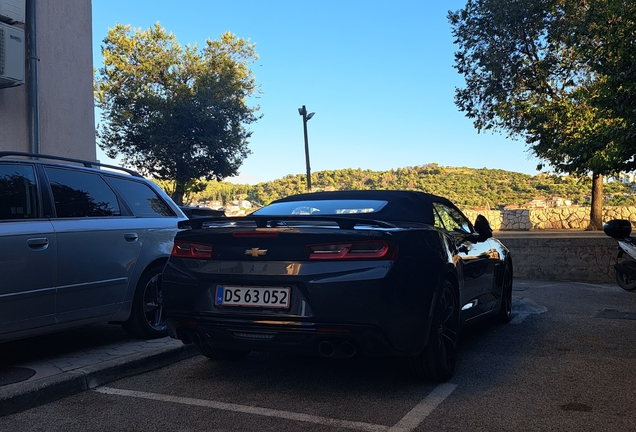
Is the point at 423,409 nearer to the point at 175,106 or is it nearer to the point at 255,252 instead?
the point at 255,252

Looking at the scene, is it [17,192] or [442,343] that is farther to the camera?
[17,192]

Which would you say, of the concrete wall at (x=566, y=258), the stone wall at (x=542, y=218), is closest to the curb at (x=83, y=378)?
the concrete wall at (x=566, y=258)

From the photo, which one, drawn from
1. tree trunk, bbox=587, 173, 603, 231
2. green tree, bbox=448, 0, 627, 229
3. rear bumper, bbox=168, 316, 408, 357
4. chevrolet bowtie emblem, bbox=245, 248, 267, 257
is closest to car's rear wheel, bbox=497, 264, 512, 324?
rear bumper, bbox=168, 316, 408, 357

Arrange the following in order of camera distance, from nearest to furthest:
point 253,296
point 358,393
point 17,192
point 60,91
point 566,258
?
point 253,296 → point 358,393 → point 17,192 → point 60,91 → point 566,258

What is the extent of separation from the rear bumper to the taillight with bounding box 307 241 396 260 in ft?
1.35

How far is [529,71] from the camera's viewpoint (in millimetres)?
24516

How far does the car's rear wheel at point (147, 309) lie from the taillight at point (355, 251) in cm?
211

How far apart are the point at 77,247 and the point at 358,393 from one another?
2.36 meters

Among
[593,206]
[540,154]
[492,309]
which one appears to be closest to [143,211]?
[492,309]

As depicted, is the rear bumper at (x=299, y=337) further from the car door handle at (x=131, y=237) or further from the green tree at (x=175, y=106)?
the green tree at (x=175, y=106)

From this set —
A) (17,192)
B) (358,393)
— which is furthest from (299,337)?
(17,192)

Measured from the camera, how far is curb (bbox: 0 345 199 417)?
363 cm

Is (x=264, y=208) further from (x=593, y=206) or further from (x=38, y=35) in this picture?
(x=593, y=206)

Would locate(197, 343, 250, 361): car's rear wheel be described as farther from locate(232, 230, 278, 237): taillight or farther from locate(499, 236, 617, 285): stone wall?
locate(499, 236, 617, 285): stone wall
